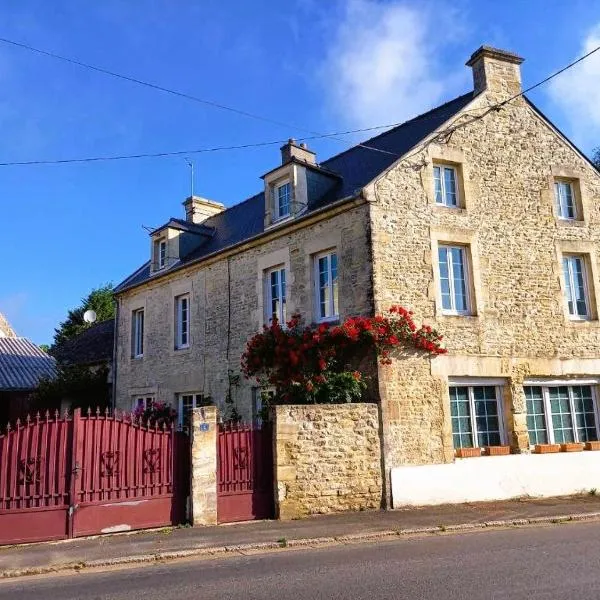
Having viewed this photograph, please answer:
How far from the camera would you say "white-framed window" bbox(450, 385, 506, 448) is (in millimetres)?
12266

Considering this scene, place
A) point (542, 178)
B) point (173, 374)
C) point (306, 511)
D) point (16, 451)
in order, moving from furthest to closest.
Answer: point (173, 374) < point (542, 178) < point (306, 511) < point (16, 451)

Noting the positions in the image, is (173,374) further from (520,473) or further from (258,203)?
(520,473)

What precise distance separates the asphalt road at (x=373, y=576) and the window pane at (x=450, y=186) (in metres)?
7.41

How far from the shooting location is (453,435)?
39.8 ft

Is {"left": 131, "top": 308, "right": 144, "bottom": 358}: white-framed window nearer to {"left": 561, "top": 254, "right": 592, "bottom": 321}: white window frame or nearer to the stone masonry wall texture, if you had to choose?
the stone masonry wall texture

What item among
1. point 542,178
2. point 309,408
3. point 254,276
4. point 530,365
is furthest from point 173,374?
point 542,178

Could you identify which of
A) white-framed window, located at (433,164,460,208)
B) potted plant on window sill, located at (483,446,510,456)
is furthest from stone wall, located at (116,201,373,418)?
potted plant on window sill, located at (483,446,510,456)

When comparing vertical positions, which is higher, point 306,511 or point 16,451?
point 16,451

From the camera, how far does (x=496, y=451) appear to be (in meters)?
12.1

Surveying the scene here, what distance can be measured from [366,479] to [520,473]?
3481 mm

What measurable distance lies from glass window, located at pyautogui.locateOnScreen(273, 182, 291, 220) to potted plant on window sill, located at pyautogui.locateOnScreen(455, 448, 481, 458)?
657 cm

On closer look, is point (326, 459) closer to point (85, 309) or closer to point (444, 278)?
point (444, 278)

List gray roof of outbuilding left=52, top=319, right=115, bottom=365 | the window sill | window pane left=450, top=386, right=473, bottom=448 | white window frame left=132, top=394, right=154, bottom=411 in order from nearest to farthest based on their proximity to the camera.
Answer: window pane left=450, top=386, right=473, bottom=448 → the window sill → white window frame left=132, top=394, right=154, bottom=411 → gray roof of outbuilding left=52, top=319, right=115, bottom=365

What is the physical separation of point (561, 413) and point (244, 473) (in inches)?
288
